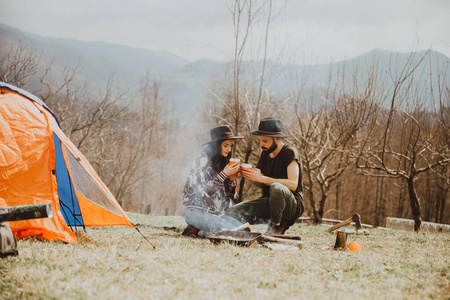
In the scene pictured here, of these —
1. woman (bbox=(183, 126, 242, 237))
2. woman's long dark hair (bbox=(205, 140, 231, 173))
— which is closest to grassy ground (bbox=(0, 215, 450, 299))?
woman (bbox=(183, 126, 242, 237))

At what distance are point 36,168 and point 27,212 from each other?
1395 millimetres

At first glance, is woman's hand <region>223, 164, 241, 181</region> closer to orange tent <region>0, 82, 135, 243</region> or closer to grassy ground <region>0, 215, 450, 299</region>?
grassy ground <region>0, 215, 450, 299</region>

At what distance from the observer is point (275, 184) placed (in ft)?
14.2

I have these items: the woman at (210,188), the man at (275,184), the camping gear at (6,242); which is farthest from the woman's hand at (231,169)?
the camping gear at (6,242)

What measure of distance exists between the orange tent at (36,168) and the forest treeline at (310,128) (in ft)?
14.4

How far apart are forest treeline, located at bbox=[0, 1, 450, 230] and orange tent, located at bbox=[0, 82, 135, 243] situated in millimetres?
4385

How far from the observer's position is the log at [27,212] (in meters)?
2.71

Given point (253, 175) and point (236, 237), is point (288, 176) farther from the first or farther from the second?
point (236, 237)

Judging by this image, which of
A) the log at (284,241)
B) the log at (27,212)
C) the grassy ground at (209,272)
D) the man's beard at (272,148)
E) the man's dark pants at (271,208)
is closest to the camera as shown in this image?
the grassy ground at (209,272)

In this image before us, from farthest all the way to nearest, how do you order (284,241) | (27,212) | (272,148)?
(272,148)
(284,241)
(27,212)

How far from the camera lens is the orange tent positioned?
3.85 meters

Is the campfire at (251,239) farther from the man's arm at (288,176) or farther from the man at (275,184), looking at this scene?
the man's arm at (288,176)

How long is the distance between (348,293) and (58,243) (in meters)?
2.82

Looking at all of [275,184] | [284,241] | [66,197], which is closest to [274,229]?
[284,241]
